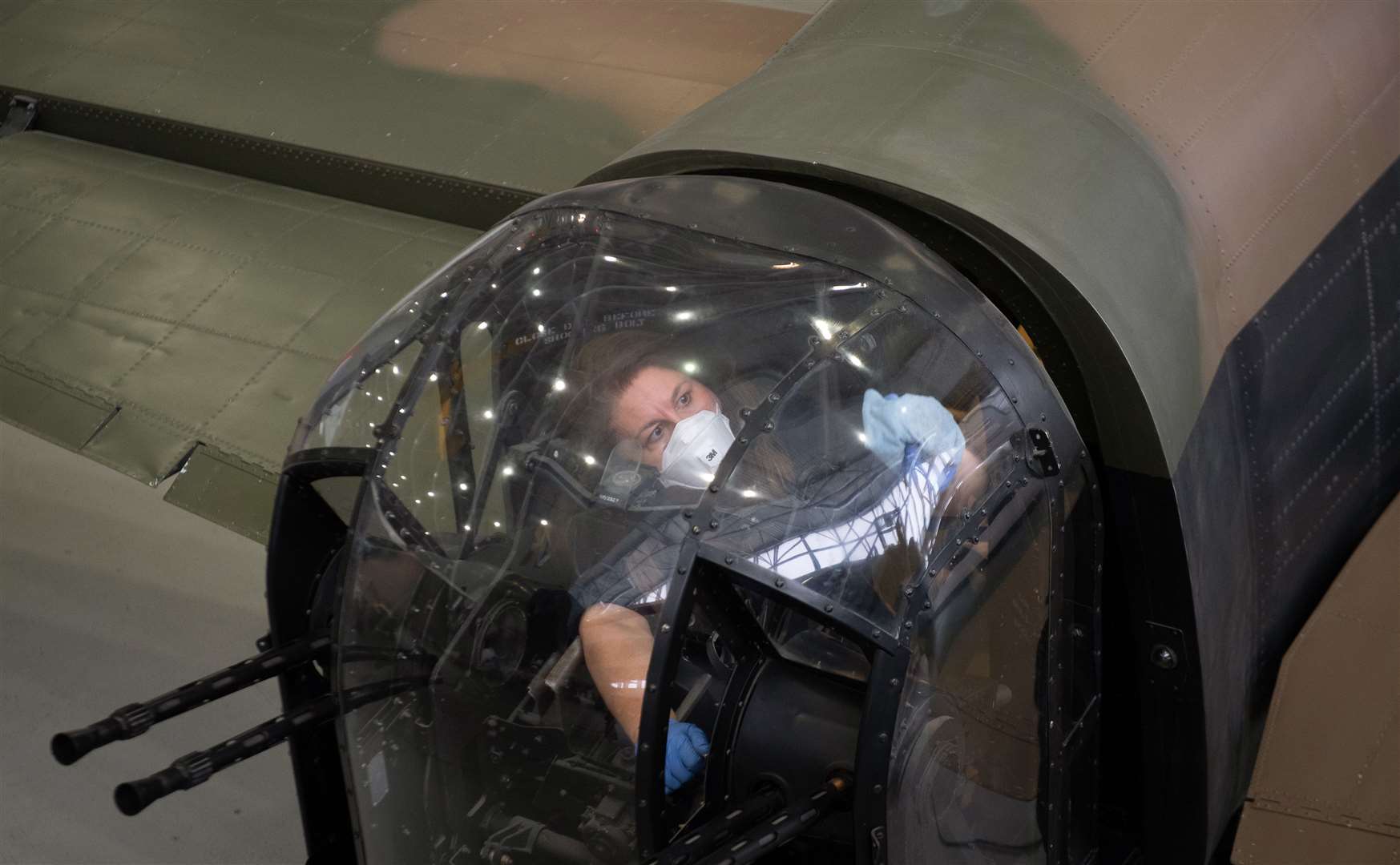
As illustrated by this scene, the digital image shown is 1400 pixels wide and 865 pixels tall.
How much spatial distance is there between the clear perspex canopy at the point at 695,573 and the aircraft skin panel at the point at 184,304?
1.34m

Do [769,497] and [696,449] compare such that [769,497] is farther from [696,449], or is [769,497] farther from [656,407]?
[656,407]

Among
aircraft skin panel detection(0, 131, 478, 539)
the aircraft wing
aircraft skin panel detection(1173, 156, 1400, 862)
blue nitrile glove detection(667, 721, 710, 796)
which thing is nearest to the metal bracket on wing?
the aircraft wing

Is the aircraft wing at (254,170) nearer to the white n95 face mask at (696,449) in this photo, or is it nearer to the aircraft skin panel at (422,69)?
the aircraft skin panel at (422,69)

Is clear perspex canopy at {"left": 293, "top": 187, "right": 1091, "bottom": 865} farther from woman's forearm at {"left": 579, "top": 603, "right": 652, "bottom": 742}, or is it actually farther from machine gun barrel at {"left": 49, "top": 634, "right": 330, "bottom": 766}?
machine gun barrel at {"left": 49, "top": 634, "right": 330, "bottom": 766}

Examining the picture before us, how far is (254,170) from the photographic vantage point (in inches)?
196

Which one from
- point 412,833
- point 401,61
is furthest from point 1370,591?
point 401,61

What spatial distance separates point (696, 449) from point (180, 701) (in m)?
1.00

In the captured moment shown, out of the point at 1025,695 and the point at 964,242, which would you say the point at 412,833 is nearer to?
the point at 1025,695

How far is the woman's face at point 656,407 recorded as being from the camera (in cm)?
237

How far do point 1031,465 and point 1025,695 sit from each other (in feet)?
1.34

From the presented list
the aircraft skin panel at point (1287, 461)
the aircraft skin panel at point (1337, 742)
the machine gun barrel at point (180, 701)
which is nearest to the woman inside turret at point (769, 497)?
the aircraft skin panel at point (1287, 461)

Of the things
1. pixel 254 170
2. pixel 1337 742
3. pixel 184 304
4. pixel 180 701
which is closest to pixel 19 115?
pixel 254 170

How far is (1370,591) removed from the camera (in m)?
2.92

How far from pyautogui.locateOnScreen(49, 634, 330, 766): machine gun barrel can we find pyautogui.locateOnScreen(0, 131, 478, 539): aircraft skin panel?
1028 mm
